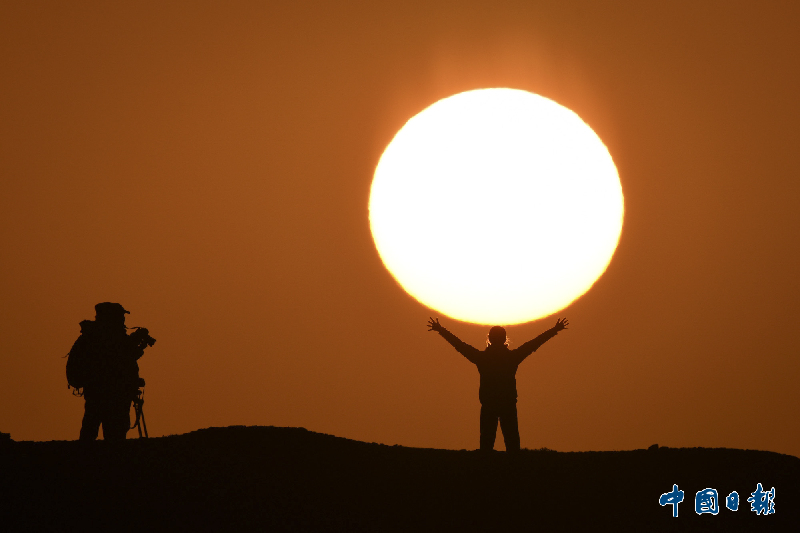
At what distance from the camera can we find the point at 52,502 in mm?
13297

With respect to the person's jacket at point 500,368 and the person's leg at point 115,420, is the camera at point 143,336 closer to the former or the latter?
the person's leg at point 115,420

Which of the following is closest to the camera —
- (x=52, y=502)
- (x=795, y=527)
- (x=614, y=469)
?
(x=52, y=502)

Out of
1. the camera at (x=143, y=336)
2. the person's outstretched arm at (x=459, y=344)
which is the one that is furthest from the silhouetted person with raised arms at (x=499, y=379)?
the camera at (x=143, y=336)

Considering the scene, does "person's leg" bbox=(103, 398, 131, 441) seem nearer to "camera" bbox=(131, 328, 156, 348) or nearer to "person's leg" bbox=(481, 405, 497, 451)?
"camera" bbox=(131, 328, 156, 348)

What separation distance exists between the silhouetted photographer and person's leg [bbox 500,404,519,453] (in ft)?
21.6

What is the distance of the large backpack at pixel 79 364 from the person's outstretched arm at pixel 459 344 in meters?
5.97

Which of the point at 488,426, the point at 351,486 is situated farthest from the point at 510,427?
the point at 351,486

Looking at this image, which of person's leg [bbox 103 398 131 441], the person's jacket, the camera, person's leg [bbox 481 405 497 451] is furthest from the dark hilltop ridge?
the camera

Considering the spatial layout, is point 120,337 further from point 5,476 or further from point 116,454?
point 5,476

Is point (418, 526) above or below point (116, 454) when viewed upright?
below

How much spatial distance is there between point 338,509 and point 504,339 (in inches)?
170

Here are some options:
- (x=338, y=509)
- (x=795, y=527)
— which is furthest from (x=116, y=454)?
(x=795, y=527)

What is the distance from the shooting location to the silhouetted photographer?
647 inches

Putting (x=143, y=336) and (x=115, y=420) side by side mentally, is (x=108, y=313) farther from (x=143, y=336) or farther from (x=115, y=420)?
(x=115, y=420)
